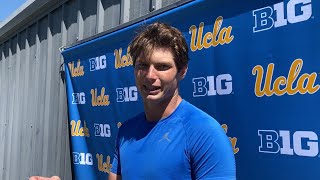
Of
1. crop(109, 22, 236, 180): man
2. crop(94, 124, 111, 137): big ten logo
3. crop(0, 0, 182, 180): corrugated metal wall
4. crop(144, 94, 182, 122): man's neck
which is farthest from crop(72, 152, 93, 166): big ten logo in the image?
crop(144, 94, 182, 122): man's neck

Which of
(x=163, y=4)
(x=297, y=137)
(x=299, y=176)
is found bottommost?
(x=299, y=176)

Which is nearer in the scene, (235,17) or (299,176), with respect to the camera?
(299,176)

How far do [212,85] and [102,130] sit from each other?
1281 mm

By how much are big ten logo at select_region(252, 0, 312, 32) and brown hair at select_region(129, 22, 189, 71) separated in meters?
0.46

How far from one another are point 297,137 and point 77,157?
219 centimetres

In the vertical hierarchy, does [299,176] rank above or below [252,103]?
below

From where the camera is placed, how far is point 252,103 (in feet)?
5.60

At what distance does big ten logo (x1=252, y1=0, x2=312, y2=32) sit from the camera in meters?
1.51

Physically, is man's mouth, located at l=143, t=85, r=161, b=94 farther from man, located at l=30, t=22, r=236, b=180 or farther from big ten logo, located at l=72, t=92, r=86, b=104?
big ten logo, located at l=72, t=92, r=86, b=104

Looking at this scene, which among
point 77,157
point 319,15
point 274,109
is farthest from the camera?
point 77,157

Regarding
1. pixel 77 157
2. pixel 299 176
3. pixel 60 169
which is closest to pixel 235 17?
pixel 299 176

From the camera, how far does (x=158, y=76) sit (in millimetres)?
1371

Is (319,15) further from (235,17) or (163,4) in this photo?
(163,4)

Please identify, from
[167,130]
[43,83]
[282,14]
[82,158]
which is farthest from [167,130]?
[43,83]
